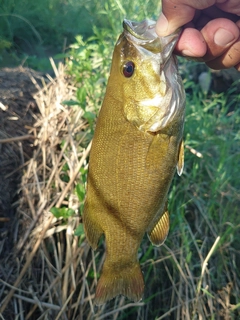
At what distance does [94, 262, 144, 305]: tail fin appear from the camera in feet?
6.39

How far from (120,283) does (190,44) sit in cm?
105

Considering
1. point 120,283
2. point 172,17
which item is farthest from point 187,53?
point 120,283

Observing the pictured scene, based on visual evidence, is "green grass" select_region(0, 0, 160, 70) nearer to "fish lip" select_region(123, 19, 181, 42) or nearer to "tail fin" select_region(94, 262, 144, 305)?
"fish lip" select_region(123, 19, 181, 42)

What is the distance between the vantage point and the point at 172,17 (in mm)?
1668

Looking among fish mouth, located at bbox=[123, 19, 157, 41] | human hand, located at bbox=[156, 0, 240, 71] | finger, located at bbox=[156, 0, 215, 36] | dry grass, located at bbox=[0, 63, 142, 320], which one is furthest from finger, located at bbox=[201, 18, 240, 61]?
dry grass, located at bbox=[0, 63, 142, 320]

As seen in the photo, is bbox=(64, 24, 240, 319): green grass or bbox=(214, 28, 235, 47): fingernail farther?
bbox=(64, 24, 240, 319): green grass

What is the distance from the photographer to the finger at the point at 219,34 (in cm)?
185

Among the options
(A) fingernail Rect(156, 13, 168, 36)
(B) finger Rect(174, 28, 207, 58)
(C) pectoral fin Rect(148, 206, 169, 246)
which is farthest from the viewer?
(C) pectoral fin Rect(148, 206, 169, 246)

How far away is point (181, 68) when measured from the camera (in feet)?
17.1

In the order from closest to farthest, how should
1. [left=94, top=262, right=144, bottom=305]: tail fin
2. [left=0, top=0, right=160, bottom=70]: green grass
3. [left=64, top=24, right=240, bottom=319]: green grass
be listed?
[left=94, top=262, right=144, bottom=305]: tail fin → [left=64, top=24, right=240, bottom=319]: green grass → [left=0, top=0, right=160, bottom=70]: green grass

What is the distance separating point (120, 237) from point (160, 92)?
623 millimetres

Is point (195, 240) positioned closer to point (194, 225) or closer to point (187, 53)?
point (194, 225)

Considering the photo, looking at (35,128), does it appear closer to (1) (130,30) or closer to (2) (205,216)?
(2) (205,216)

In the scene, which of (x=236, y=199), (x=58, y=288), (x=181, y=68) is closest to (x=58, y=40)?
(x=181, y=68)
